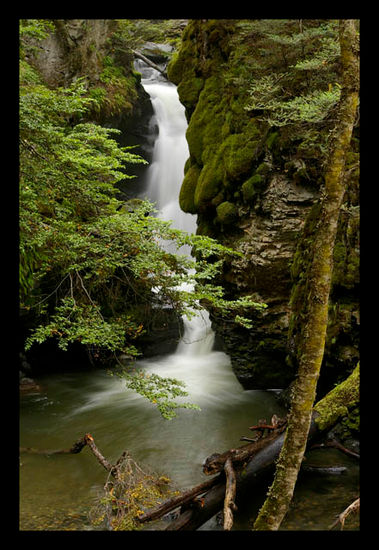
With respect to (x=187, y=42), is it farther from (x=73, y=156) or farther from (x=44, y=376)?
(x=44, y=376)

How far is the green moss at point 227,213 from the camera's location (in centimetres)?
819

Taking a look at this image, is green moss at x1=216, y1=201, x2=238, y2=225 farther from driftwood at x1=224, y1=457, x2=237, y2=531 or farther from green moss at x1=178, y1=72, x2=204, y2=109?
driftwood at x1=224, y1=457, x2=237, y2=531

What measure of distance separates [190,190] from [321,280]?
7328mm

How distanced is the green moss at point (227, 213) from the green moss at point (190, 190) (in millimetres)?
1330

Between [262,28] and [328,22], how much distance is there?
114 cm

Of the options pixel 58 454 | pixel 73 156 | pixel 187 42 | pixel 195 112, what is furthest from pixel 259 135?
pixel 58 454

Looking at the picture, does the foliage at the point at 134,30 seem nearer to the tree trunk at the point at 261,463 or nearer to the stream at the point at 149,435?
the stream at the point at 149,435

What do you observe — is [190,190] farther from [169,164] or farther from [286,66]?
[169,164]

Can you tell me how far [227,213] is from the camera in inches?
323

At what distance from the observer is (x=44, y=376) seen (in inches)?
378

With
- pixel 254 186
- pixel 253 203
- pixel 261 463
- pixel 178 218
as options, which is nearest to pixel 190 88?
pixel 254 186

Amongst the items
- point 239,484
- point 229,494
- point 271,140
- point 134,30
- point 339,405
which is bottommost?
point 239,484

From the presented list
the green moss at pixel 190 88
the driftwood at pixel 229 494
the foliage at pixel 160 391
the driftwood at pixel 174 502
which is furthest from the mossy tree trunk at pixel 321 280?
the green moss at pixel 190 88

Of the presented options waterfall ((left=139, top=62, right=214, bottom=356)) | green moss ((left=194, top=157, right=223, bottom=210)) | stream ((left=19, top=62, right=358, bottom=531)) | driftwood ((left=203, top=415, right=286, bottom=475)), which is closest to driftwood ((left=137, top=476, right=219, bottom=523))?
driftwood ((left=203, top=415, right=286, bottom=475))
